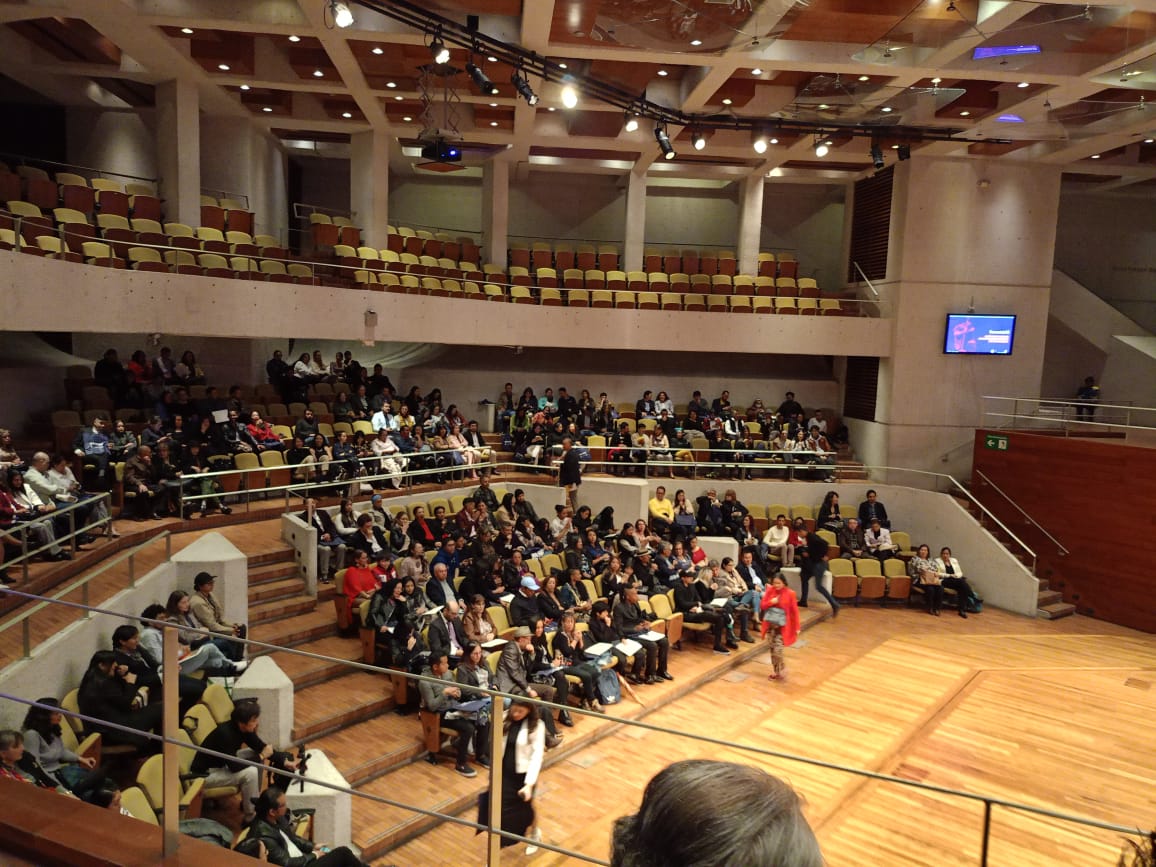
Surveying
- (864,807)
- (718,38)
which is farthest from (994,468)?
(864,807)

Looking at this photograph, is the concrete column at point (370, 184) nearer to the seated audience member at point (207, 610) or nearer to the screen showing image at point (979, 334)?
the seated audience member at point (207, 610)

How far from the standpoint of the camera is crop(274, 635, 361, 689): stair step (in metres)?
6.77

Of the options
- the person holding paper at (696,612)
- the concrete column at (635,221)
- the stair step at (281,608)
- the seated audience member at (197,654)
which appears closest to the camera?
the seated audience member at (197,654)

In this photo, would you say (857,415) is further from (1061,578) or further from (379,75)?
(379,75)

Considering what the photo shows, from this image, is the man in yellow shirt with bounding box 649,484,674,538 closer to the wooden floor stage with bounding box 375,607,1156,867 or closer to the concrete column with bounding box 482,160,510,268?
the wooden floor stage with bounding box 375,607,1156,867

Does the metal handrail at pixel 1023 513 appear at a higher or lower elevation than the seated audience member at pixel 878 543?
higher

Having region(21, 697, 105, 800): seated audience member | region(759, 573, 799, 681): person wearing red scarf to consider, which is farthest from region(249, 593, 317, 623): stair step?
region(759, 573, 799, 681): person wearing red scarf

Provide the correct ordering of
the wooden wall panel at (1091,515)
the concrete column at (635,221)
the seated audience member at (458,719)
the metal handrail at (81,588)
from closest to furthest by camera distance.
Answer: the metal handrail at (81,588)
the seated audience member at (458,719)
the wooden wall panel at (1091,515)
the concrete column at (635,221)

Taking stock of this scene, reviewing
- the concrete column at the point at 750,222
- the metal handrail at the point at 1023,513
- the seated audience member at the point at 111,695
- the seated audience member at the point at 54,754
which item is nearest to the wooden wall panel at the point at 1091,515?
the metal handrail at the point at 1023,513

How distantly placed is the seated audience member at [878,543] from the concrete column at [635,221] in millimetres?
7617

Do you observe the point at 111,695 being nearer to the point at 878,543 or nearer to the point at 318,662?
the point at 318,662

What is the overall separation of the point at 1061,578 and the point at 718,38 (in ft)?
32.3

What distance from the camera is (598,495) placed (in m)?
13.3

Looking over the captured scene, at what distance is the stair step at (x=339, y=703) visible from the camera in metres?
6.41
